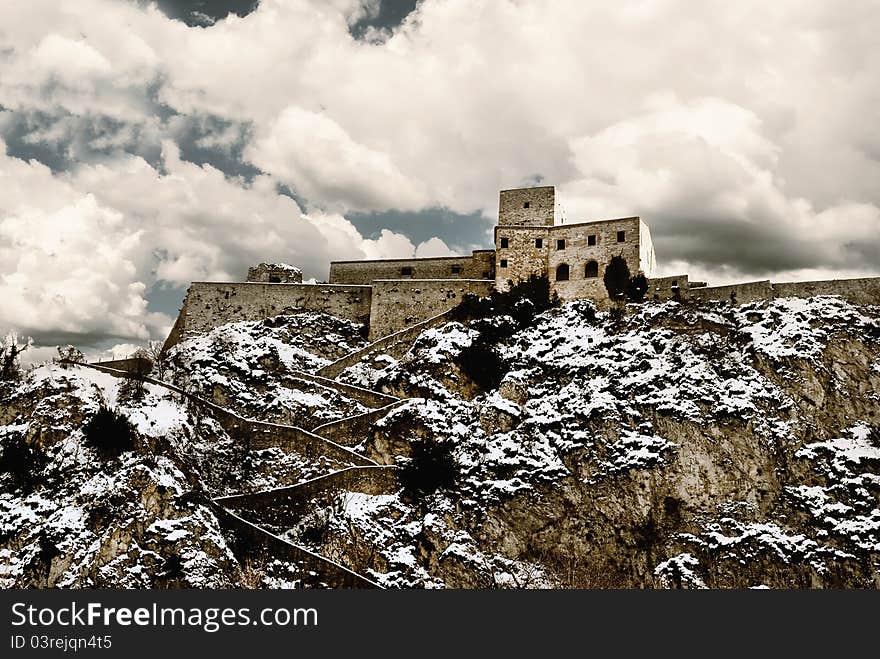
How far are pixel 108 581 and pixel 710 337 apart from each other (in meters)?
30.5

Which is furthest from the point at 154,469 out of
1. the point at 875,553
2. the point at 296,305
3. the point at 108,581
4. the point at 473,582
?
the point at 875,553

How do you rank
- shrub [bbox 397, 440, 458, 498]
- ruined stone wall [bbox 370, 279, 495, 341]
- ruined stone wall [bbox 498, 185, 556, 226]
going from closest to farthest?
shrub [bbox 397, 440, 458, 498]
ruined stone wall [bbox 370, 279, 495, 341]
ruined stone wall [bbox 498, 185, 556, 226]

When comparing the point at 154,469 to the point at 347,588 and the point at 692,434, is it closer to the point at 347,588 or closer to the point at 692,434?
the point at 347,588

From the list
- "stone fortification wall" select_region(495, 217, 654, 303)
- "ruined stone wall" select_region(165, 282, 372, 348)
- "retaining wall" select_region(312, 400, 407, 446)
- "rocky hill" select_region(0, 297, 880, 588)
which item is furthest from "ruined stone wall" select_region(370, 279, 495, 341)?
"retaining wall" select_region(312, 400, 407, 446)

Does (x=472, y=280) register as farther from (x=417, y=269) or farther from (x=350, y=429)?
(x=350, y=429)

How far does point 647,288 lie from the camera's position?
39.8 metres

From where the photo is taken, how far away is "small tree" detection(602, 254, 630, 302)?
4059 centimetres

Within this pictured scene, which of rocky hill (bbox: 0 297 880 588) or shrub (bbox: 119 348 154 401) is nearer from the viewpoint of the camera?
rocky hill (bbox: 0 297 880 588)

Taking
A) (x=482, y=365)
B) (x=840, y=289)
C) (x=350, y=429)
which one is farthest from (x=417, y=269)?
(x=840, y=289)

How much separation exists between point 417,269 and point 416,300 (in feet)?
18.3

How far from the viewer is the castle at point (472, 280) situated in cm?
Answer: 4159

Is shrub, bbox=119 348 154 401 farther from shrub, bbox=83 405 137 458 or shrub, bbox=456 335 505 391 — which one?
shrub, bbox=456 335 505 391

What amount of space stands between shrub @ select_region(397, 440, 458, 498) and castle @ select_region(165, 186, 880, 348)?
13.7 meters

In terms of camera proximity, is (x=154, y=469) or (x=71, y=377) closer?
(x=154, y=469)
